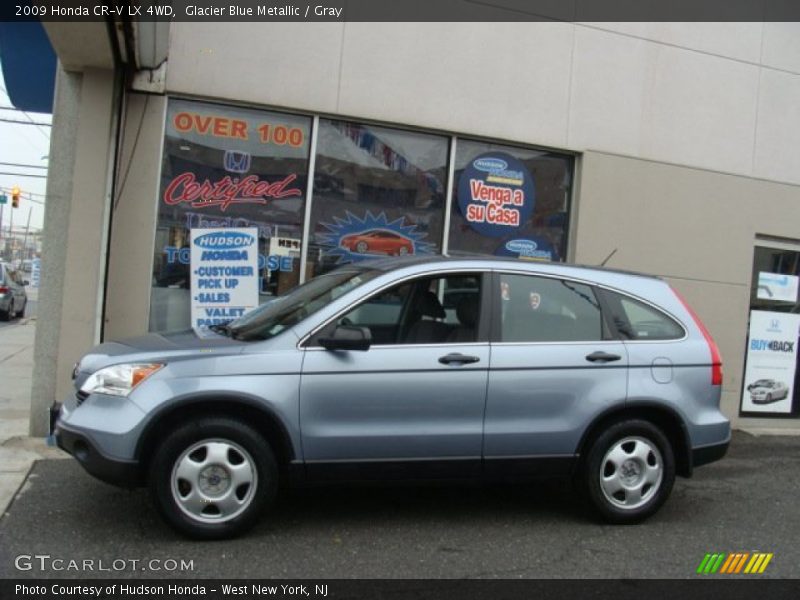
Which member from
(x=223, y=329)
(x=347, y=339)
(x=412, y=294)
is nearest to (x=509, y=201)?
(x=412, y=294)

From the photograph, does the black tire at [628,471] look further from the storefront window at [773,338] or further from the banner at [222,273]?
the storefront window at [773,338]

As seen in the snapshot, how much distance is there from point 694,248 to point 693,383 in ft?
14.9

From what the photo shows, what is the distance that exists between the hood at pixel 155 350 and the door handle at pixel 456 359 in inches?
48.4

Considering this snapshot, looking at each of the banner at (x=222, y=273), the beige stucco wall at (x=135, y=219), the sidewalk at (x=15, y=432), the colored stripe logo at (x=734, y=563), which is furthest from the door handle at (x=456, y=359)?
the beige stucco wall at (x=135, y=219)

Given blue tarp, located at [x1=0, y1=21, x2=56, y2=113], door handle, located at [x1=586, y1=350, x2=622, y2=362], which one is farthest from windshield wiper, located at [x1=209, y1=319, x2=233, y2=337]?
blue tarp, located at [x1=0, y1=21, x2=56, y2=113]

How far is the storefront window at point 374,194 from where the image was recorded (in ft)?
26.3

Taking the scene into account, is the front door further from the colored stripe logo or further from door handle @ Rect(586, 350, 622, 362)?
the colored stripe logo

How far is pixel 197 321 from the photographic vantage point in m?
7.34

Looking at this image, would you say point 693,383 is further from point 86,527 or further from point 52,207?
point 52,207

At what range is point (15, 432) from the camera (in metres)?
6.98

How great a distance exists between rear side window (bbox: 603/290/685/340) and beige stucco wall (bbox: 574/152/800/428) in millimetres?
3586

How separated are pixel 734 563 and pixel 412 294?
8.48 ft

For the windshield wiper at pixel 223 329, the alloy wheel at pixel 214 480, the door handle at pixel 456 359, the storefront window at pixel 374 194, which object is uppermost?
the storefront window at pixel 374 194

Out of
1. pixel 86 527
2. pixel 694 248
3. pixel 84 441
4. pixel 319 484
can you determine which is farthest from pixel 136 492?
pixel 694 248
